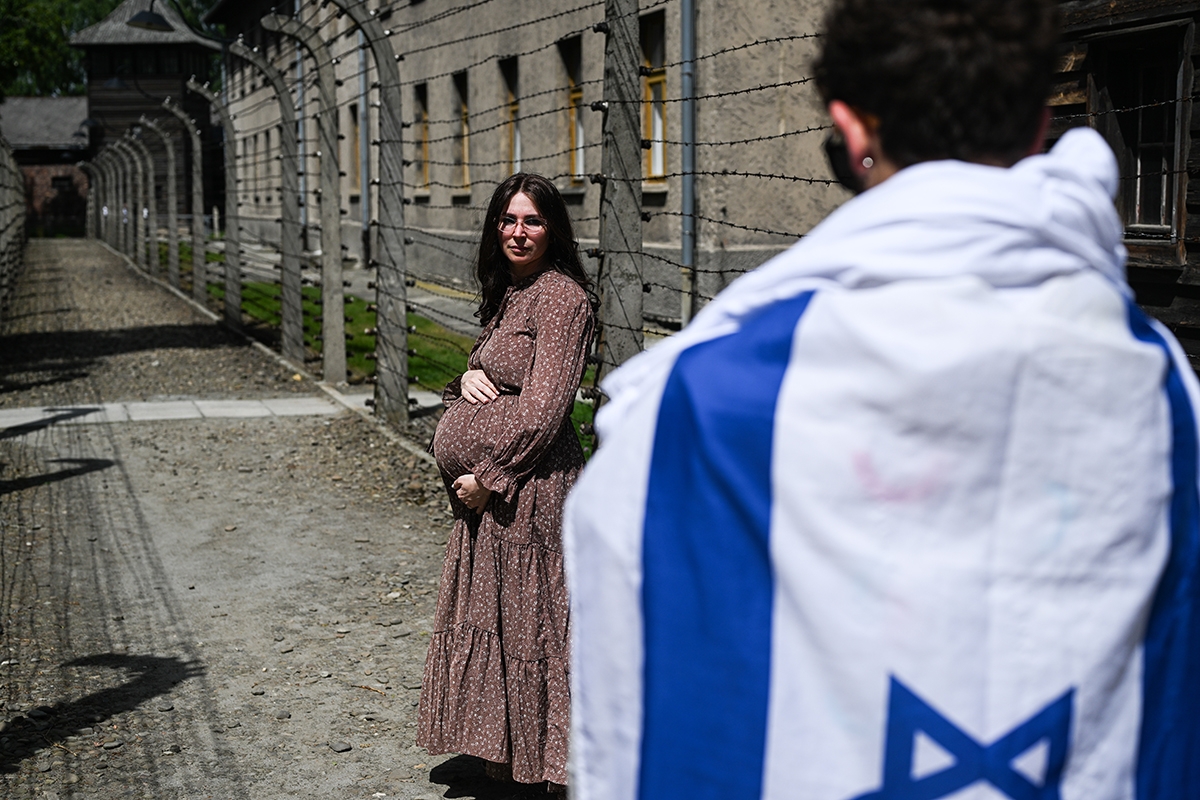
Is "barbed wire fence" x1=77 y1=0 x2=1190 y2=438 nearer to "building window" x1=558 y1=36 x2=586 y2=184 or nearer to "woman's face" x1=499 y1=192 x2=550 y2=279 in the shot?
"building window" x1=558 y1=36 x2=586 y2=184

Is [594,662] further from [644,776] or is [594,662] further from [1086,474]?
[1086,474]

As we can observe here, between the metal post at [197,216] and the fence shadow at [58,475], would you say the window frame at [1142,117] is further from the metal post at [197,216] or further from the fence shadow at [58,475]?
the metal post at [197,216]

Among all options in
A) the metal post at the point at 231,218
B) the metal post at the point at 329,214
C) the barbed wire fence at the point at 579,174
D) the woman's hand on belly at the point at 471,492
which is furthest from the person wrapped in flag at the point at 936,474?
the metal post at the point at 231,218

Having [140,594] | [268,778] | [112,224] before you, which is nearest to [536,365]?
[268,778]

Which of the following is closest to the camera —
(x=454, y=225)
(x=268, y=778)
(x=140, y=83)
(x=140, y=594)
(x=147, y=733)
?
(x=268, y=778)

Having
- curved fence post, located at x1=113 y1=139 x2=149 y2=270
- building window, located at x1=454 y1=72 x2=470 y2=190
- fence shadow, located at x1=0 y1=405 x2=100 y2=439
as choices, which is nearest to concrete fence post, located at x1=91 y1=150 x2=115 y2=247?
curved fence post, located at x1=113 y1=139 x2=149 y2=270

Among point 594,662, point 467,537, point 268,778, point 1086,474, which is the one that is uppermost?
point 1086,474

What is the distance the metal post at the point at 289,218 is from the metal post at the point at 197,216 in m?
6.28

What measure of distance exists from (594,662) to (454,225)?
826 inches

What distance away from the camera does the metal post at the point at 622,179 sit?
5.52 metres

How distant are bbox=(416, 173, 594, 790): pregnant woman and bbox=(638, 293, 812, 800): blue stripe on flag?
80.4 inches

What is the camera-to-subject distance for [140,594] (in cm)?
609

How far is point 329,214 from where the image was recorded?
39.1 feet

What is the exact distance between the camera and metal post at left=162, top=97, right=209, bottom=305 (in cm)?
2048
